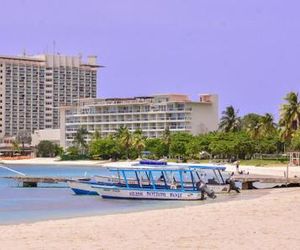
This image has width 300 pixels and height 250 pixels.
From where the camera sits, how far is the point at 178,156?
14788 cm

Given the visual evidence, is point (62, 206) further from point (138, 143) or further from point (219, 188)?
point (138, 143)

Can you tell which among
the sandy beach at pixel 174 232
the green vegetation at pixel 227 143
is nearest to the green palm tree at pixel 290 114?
the green vegetation at pixel 227 143

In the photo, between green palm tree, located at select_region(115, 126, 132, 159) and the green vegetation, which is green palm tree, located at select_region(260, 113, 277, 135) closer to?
the green vegetation

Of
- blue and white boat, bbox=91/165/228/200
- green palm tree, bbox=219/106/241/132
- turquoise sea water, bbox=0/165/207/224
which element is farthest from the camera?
green palm tree, bbox=219/106/241/132

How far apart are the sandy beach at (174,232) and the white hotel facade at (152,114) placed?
150845mm

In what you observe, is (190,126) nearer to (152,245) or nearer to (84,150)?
(84,150)

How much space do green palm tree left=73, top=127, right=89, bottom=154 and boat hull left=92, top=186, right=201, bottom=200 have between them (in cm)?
13908

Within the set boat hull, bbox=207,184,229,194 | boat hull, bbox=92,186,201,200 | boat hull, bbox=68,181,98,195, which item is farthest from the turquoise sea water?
boat hull, bbox=207,184,229,194

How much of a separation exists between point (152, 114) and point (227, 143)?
5424 centimetres

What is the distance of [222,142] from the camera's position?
13275 centimetres

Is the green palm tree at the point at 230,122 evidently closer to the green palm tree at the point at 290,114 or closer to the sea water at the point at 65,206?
the green palm tree at the point at 290,114

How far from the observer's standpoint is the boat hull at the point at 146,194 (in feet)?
136

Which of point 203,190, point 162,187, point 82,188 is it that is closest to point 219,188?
point 162,187

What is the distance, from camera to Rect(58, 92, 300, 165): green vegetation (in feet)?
349
